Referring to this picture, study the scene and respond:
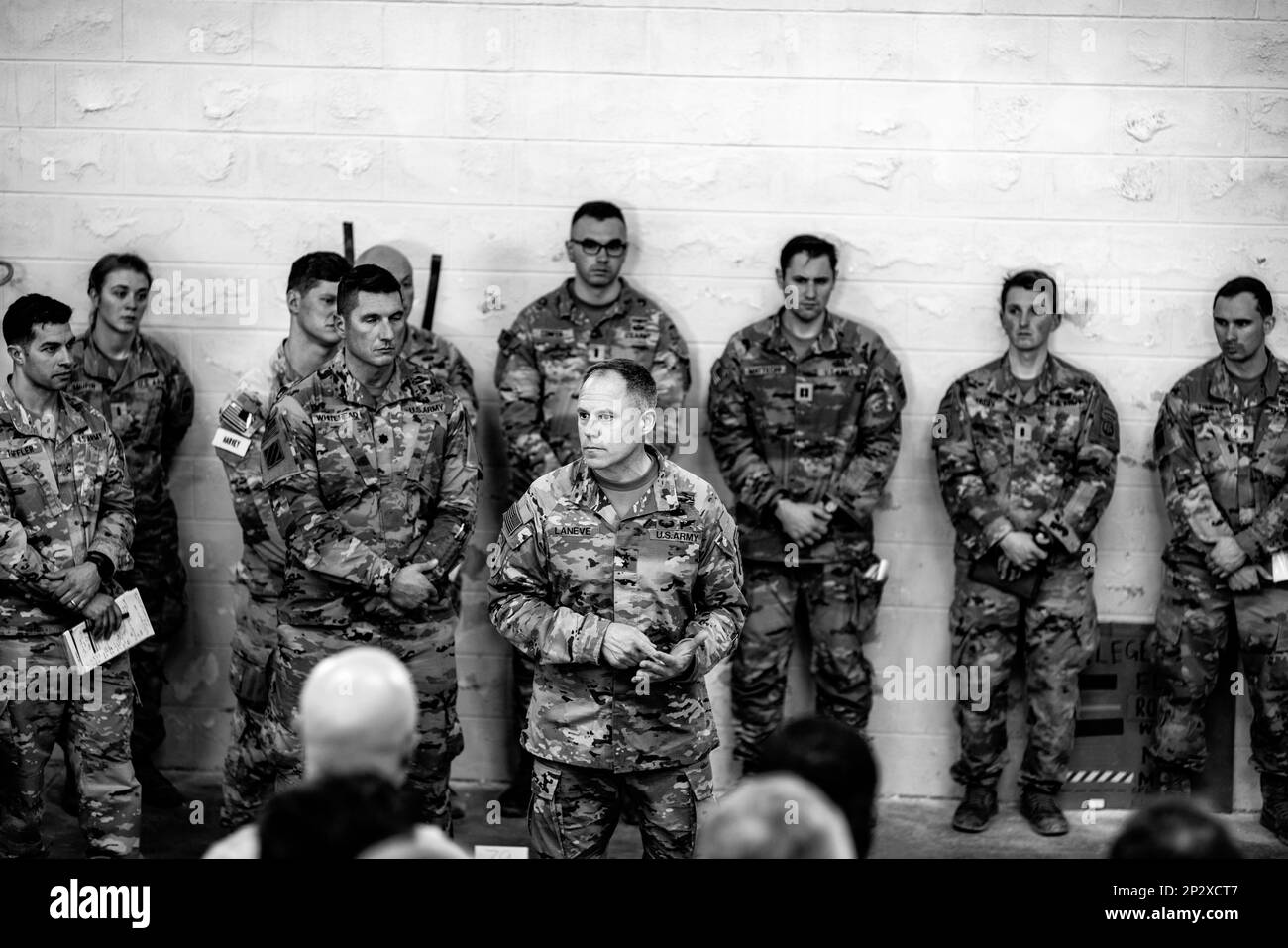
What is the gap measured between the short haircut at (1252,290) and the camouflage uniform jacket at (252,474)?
11.8ft

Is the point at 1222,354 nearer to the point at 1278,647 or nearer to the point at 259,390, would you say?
the point at 1278,647

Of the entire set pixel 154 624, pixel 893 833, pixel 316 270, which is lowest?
pixel 893 833

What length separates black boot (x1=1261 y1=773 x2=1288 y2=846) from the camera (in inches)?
240

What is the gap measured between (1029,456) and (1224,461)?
0.75 m

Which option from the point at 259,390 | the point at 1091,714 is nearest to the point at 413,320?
the point at 259,390

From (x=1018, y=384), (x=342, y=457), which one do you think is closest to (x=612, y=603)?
(x=342, y=457)

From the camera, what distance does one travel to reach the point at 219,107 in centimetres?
659

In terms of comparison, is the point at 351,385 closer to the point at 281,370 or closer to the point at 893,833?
the point at 281,370

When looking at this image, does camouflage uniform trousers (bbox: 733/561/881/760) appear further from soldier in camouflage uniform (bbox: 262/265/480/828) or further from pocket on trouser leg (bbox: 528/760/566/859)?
pocket on trouser leg (bbox: 528/760/566/859)

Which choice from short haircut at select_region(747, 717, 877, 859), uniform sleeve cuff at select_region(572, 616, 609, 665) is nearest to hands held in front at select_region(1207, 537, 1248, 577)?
uniform sleeve cuff at select_region(572, 616, 609, 665)

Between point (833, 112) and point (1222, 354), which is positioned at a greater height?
point (833, 112)

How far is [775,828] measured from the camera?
2430mm

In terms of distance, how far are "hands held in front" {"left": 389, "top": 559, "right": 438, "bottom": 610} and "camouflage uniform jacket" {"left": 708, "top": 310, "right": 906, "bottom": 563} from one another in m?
1.63
